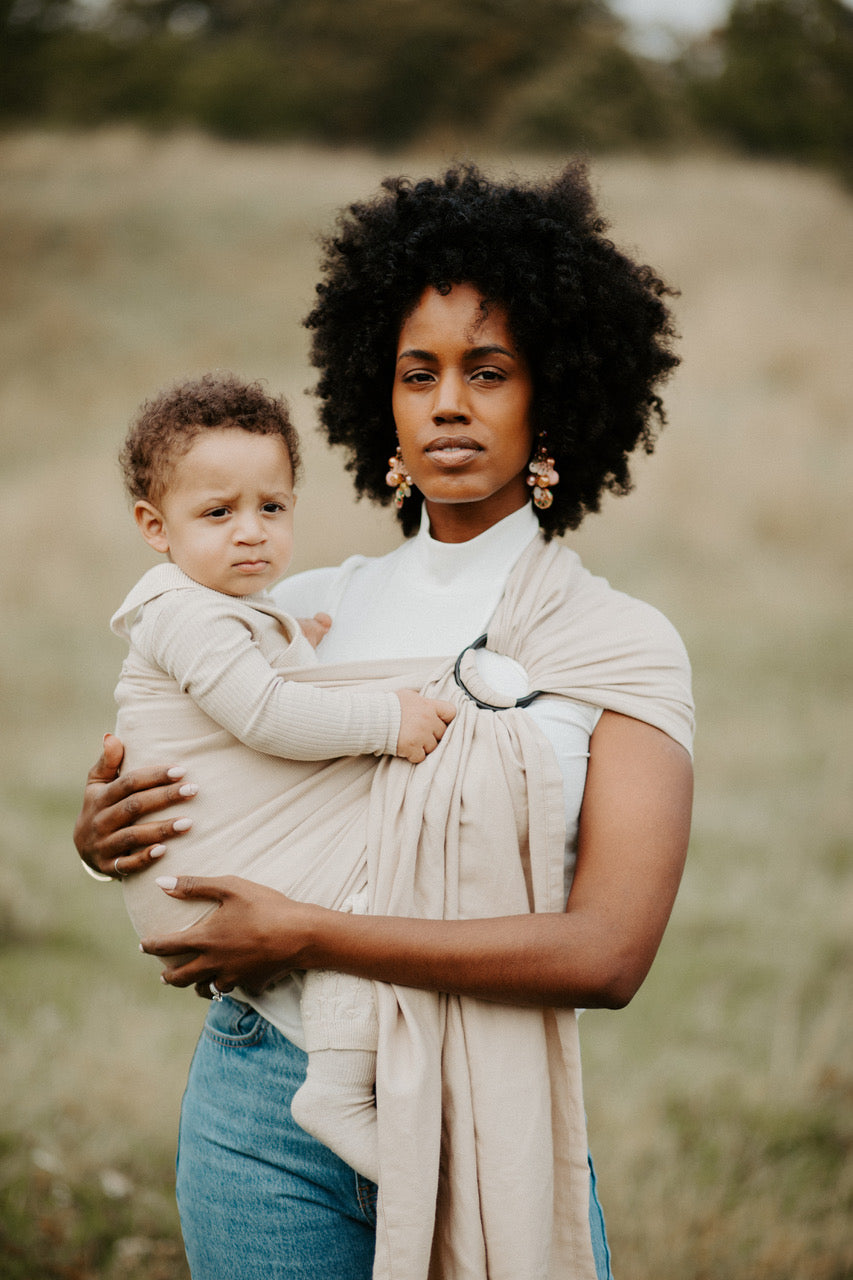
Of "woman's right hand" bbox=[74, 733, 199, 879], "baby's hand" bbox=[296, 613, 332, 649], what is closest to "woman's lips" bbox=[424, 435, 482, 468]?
"baby's hand" bbox=[296, 613, 332, 649]

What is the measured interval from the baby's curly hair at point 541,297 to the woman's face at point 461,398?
0.03m

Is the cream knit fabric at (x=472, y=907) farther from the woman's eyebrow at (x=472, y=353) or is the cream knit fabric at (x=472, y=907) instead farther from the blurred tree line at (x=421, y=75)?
the blurred tree line at (x=421, y=75)

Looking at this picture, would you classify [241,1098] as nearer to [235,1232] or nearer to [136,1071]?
[235,1232]

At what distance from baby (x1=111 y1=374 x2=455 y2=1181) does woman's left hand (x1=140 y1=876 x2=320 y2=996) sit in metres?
0.04

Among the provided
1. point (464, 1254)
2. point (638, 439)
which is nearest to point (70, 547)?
point (638, 439)

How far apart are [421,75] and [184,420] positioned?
12.5 metres


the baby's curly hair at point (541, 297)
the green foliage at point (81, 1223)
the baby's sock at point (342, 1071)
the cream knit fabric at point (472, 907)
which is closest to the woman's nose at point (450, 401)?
the baby's curly hair at point (541, 297)

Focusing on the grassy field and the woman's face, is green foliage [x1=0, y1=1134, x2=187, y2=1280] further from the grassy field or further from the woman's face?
the woman's face

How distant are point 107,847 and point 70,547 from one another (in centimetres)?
585

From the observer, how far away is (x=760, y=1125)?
13.0ft

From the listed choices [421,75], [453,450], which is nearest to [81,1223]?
[453,450]

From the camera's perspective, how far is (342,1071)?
1.40 meters

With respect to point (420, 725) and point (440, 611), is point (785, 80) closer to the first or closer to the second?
point (440, 611)

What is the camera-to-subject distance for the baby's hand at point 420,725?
148cm
